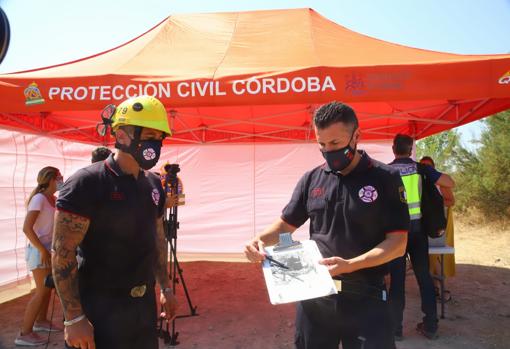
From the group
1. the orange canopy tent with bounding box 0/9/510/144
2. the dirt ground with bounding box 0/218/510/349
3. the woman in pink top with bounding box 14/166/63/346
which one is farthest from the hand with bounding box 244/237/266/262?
the woman in pink top with bounding box 14/166/63/346

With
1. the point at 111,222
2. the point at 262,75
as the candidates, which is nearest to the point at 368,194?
the point at 111,222

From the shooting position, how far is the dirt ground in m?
4.11

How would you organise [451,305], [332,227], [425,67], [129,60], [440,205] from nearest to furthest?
1. [332,227]
2. [425,67]
3. [440,205]
4. [129,60]
5. [451,305]

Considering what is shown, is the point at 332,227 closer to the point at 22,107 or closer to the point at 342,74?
the point at 342,74

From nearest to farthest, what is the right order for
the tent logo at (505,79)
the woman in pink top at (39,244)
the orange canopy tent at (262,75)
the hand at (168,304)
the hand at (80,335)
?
the hand at (80,335) → the hand at (168,304) → the tent logo at (505,79) → the orange canopy tent at (262,75) → the woman in pink top at (39,244)

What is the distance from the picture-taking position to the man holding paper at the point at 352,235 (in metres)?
1.80

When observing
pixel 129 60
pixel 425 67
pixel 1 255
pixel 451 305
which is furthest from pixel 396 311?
pixel 1 255

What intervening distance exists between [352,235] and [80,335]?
4.59 ft

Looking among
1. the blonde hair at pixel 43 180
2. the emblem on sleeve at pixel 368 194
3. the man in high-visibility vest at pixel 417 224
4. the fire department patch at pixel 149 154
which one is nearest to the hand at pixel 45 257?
the blonde hair at pixel 43 180

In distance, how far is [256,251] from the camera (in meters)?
1.94

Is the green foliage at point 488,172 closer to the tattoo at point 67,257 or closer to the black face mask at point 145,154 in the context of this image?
the black face mask at point 145,154

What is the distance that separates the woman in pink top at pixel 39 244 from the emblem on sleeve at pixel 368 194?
3.58m

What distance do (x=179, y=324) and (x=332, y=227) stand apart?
11.3ft

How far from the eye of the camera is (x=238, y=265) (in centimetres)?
770
